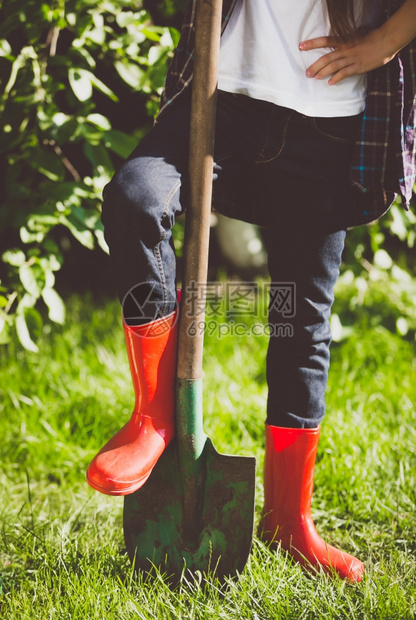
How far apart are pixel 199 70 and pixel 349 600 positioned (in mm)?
1169

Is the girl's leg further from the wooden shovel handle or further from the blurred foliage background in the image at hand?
the blurred foliage background

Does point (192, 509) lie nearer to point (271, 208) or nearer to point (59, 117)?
point (271, 208)

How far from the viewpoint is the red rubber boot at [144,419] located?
1.34 meters

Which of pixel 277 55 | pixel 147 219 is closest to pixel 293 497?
pixel 147 219

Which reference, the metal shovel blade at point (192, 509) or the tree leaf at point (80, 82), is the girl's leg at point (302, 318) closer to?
the metal shovel blade at point (192, 509)

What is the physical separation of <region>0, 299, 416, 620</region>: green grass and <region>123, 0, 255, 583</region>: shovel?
0.06 m

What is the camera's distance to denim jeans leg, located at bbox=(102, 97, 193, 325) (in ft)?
4.19

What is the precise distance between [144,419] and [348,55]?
35.7 inches

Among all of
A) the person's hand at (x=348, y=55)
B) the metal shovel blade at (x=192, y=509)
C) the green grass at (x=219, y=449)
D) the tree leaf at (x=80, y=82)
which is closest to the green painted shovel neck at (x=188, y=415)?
the metal shovel blade at (x=192, y=509)

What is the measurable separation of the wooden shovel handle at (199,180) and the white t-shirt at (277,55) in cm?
8

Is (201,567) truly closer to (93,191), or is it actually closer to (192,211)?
(192,211)

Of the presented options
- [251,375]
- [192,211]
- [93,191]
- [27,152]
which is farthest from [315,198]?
[251,375]

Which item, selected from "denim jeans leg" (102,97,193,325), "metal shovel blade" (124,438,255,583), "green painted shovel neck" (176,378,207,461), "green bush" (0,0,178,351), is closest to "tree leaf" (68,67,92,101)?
"green bush" (0,0,178,351)

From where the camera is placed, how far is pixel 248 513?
1.49 meters
